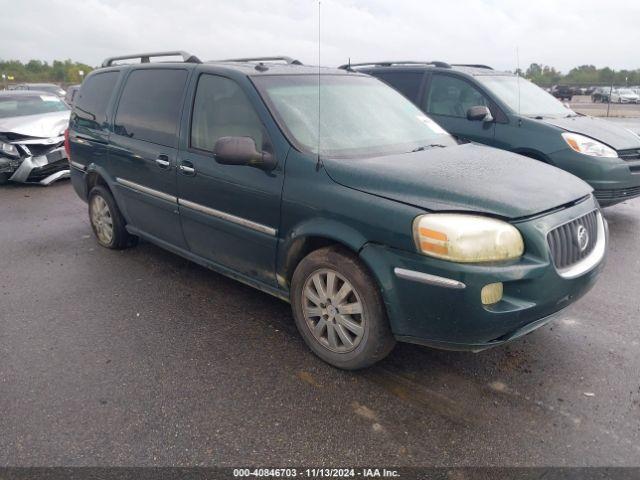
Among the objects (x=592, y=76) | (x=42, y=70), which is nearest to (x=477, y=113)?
(x=592, y=76)

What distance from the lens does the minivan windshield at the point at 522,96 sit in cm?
623

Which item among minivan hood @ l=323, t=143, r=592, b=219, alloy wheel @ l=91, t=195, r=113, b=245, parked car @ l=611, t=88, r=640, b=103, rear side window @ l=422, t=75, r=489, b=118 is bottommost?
alloy wheel @ l=91, t=195, r=113, b=245

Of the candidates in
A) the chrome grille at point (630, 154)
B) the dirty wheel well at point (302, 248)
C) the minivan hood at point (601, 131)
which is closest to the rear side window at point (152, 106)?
the dirty wheel well at point (302, 248)

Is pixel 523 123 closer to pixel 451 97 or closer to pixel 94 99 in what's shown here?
pixel 451 97

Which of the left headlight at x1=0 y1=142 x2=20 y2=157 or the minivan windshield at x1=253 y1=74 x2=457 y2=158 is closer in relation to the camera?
the minivan windshield at x1=253 y1=74 x2=457 y2=158

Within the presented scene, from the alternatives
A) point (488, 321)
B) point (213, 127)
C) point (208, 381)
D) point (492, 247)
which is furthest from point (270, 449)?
point (213, 127)

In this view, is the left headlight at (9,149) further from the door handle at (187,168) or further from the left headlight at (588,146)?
the left headlight at (588,146)

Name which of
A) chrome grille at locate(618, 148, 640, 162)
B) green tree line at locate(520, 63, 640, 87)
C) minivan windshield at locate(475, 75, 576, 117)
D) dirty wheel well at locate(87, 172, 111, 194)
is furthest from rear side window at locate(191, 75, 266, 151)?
green tree line at locate(520, 63, 640, 87)

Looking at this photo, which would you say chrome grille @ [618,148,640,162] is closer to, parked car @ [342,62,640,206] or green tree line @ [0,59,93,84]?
parked car @ [342,62,640,206]

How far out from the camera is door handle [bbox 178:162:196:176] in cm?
380

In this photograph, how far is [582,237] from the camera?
116 inches

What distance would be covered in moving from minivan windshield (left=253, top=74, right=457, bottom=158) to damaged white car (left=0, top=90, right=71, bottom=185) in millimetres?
6253

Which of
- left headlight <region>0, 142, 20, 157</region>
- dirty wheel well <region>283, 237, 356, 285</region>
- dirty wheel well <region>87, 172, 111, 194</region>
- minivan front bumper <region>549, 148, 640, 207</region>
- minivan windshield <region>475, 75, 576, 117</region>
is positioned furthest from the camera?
left headlight <region>0, 142, 20, 157</region>

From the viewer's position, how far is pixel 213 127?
12.2ft
